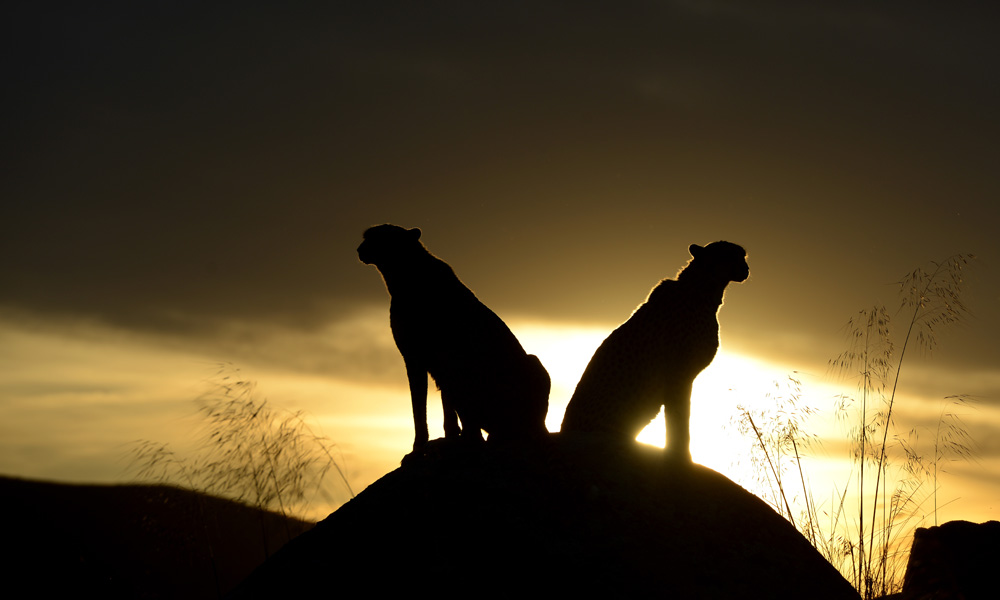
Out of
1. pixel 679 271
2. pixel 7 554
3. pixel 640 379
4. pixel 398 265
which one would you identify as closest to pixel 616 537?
pixel 640 379

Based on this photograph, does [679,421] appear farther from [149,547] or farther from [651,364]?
[149,547]

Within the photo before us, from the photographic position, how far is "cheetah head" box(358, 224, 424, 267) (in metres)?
5.47

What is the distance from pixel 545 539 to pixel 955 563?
3.94 meters

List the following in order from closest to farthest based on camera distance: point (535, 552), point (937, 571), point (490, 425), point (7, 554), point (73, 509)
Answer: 1. point (535, 552)
2. point (490, 425)
3. point (937, 571)
4. point (7, 554)
5. point (73, 509)

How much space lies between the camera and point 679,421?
5.75 m

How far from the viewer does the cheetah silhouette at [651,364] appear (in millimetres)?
5918

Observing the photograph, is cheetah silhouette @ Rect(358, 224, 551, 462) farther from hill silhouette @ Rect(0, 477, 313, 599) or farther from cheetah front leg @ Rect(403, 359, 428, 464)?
hill silhouette @ Rect(0, 477, 313, 599)

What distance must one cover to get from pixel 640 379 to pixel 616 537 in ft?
6.90

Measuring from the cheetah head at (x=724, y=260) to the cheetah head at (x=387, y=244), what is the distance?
2.57 meters

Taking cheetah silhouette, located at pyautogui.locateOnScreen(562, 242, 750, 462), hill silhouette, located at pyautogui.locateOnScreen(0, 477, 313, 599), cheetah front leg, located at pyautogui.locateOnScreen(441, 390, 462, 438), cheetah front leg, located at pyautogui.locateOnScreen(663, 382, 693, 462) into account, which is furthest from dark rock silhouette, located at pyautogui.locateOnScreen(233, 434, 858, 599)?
hill silhouette, located at pyautogui.locateOnScreen(0, 477, 313, 599)

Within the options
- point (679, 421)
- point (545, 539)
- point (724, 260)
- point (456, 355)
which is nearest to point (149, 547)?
point (456, 355)

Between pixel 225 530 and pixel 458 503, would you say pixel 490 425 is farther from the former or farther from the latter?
pixel 225 530

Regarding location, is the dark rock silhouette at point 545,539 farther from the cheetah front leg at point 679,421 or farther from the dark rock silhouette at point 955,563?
the dark rock silhouette at point 955,563

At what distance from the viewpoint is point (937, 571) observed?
19.1 ft
